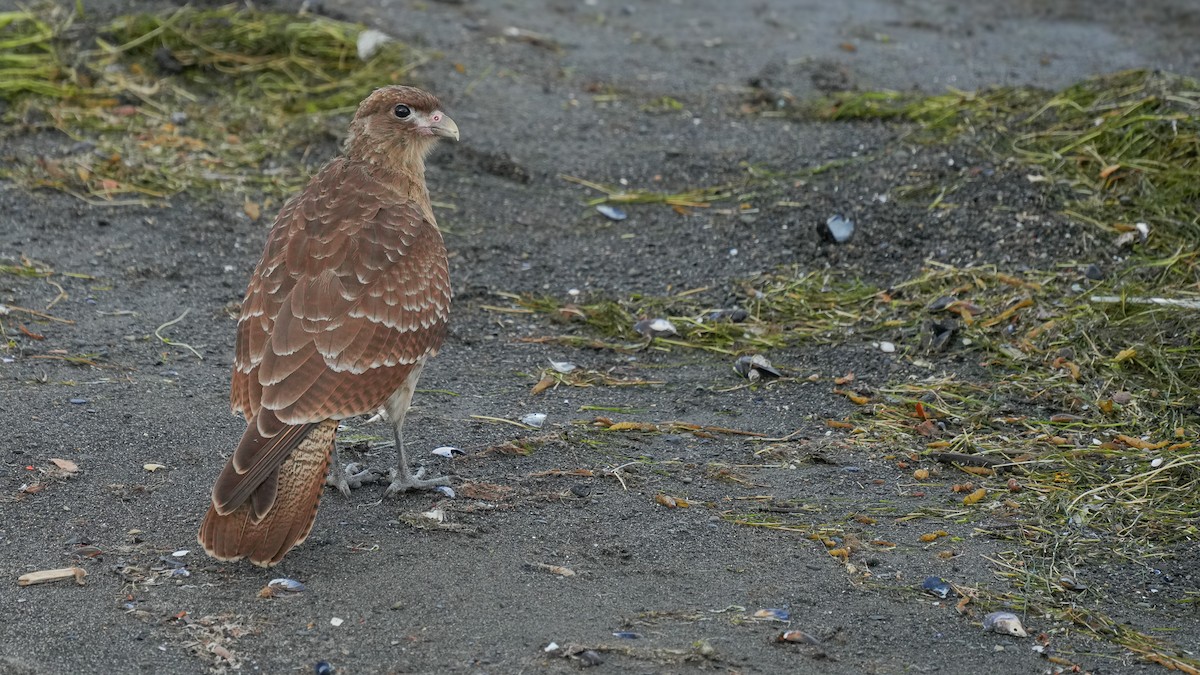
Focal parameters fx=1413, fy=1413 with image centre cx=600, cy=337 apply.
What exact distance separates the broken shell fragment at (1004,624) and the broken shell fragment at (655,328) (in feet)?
Answer: 10.8

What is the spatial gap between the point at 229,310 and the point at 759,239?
346 cm

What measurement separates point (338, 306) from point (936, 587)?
108 inches

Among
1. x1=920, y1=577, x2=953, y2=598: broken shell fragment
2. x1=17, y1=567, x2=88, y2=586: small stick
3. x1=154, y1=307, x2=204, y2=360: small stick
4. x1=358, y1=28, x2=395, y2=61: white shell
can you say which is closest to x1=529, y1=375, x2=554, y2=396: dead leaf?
x1=154, y1=307, x2=204, y2=360: small stick

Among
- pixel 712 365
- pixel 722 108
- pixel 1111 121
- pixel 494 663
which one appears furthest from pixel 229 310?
pixel 1111 121

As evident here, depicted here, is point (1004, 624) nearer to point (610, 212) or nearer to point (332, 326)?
point (332, 326)

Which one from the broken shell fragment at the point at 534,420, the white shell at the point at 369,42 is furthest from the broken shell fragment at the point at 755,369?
the white shell at the point at 369,42

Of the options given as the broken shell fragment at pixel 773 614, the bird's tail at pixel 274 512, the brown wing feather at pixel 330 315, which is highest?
the brown wing feather at pixel 330 315

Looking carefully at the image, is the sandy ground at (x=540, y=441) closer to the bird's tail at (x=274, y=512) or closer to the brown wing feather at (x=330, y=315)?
the bird's tail at (x=274, y=512)

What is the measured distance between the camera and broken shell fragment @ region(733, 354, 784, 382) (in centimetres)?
779

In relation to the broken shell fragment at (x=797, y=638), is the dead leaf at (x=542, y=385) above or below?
below

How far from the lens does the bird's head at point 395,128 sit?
7035 mm

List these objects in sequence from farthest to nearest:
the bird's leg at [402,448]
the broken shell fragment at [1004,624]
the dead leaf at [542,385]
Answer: the dead leaf at [542,385]
the bird's leg at [402,448]
the broken shell fragment at [1004,624]

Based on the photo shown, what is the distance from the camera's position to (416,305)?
250 inches

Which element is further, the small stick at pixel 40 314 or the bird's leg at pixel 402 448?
the small stick at pixel 40 314
